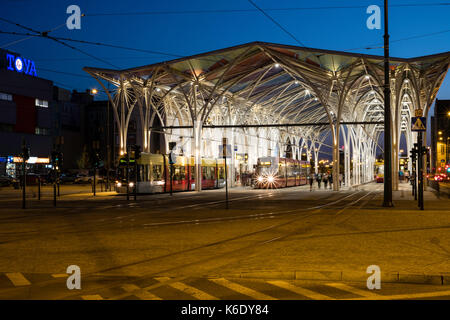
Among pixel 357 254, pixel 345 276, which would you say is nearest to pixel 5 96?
pixel 357 254

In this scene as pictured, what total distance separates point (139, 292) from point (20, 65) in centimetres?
7457

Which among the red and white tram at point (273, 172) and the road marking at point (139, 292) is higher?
the red and white tram at point (273, 172)

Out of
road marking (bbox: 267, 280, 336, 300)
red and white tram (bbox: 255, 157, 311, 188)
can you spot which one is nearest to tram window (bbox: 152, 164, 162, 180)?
red and white tram (bbox: 255, 157, 311, 188)

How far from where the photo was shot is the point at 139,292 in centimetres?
700

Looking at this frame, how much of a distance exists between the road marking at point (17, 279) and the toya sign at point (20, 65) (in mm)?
70363

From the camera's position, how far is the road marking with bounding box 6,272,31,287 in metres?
7.59

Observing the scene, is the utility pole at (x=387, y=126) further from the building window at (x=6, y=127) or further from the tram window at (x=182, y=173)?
the building window at (x=6, y=127)

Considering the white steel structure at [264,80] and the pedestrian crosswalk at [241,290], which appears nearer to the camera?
the pedestrian crosswalk at [241,290]

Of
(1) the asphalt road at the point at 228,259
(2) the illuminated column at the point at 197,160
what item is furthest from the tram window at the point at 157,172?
(1) the asphalt road at the point at 228,259

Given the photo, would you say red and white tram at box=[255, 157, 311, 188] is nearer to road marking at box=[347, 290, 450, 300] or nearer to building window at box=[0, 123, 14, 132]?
building window at box=[0, 123, 14, 132]

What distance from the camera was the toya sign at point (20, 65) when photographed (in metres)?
71.6
